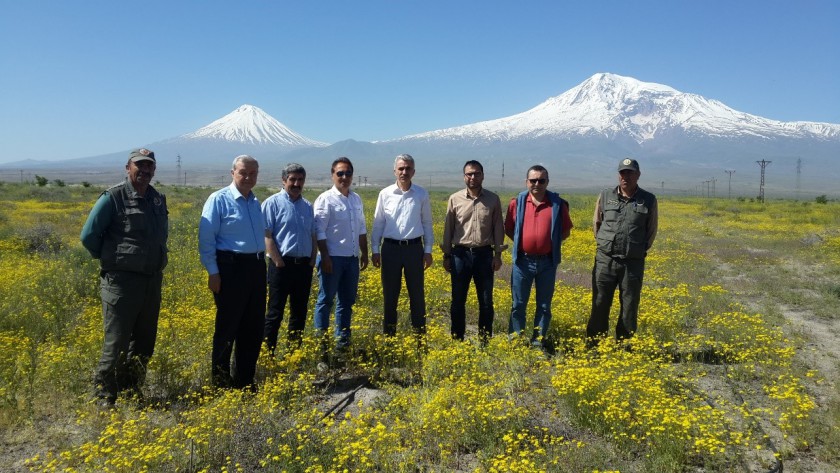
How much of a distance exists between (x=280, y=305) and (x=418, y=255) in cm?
155

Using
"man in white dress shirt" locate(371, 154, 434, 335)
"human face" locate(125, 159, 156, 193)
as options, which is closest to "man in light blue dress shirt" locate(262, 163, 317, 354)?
"man in white dress shirt" locate(371, 154, 434, 335)

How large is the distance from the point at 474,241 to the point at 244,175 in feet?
8.09

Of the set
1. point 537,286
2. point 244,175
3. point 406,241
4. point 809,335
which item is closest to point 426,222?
point 406,241

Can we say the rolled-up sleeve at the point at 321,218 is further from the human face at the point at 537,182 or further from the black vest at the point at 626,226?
the black vest at the point at 626,226

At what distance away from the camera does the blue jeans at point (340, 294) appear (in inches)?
208

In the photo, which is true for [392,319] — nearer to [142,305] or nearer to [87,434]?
[142,305]

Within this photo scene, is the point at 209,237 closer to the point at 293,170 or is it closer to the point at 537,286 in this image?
the point at 293,170

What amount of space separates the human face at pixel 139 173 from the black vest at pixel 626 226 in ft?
15.0

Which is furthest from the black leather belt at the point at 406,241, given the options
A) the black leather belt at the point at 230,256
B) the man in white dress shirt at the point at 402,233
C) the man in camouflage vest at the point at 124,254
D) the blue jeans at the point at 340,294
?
the man in camouflage vest at the point at 124,254

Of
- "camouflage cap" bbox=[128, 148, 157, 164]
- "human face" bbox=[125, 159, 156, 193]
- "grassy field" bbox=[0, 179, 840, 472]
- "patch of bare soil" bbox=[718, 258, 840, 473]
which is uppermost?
"camouflage cap" bbox=[128, 148, 157, 164]

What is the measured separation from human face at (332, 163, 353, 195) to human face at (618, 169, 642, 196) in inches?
113

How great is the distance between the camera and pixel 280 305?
5.14 m

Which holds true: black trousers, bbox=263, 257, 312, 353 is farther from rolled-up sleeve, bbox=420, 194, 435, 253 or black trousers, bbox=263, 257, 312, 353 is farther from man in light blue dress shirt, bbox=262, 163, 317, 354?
rolled-up sleeve, bbox=420, 194, 435, 253

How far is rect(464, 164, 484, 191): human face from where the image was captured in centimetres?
531
